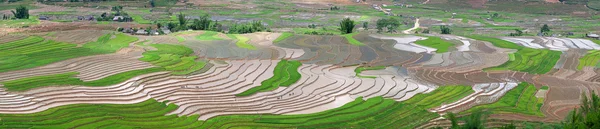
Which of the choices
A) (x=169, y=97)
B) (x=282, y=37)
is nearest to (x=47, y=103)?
(x=169, y=97)

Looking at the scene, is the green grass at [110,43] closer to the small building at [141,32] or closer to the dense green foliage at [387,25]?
the small building at [141,32]

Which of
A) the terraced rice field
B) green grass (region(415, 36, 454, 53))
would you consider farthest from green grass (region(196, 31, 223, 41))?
green grass (region(415, 36, 454, 53))

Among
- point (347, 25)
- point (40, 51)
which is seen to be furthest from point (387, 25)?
point (40, 51)

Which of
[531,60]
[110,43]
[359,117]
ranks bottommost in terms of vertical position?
[359,117]

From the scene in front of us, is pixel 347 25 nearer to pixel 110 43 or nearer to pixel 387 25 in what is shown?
pixel 387 25

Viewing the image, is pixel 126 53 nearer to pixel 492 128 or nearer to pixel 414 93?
pixel 414 93

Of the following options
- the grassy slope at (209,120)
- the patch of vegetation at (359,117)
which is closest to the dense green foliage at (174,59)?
the grassy slope at (209,120)
